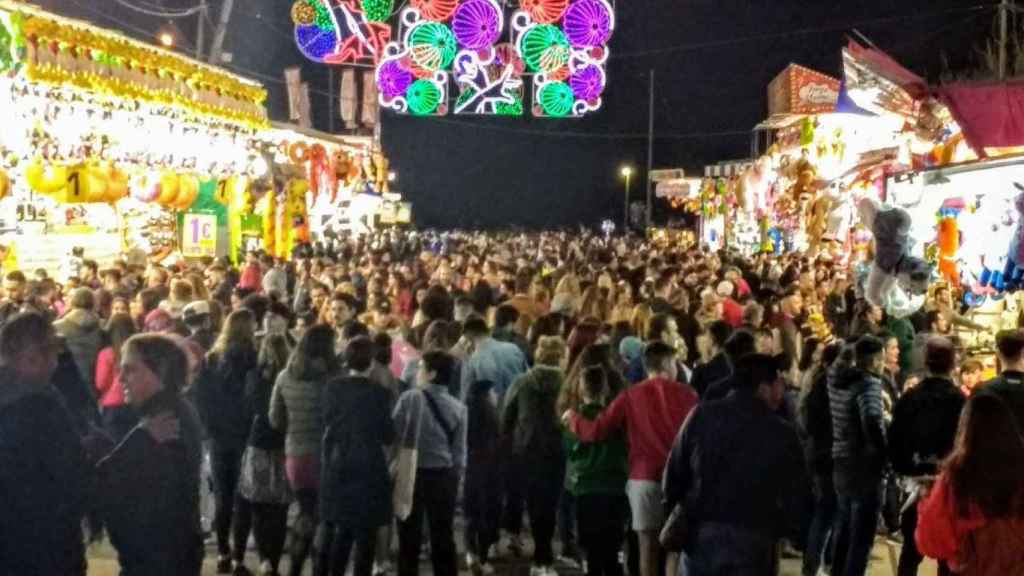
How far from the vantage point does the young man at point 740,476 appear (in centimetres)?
553

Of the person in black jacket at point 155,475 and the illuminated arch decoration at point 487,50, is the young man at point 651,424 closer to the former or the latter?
the person in black jacket at point 155,475

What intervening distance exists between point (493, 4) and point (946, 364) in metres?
21.5

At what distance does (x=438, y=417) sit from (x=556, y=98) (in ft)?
71.4

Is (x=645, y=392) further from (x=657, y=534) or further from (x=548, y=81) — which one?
(x=548, y=81)

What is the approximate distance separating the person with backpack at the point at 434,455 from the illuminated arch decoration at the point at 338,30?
844 inches

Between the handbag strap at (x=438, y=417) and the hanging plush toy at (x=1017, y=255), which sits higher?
the hanging plush toy at (x=1017, y=255)

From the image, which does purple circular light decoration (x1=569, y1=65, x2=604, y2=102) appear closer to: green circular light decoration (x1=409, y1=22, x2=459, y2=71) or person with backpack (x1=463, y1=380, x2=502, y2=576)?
green circular light decoration (x1=409, y1=22, x2=459, y2=71)

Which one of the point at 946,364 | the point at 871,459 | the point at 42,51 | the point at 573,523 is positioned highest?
the point at 42,51

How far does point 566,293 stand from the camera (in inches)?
476

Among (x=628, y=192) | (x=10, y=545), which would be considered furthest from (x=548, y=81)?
(x=628, y=192)

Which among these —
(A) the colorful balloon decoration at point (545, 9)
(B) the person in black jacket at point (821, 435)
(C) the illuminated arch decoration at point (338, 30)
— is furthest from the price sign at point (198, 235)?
(B) the person in black jacket at point (821, 435)

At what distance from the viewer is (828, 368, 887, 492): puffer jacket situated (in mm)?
7438

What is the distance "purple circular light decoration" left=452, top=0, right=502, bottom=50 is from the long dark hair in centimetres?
2358

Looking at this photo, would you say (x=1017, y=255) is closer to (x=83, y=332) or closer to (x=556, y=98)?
(x=83, y=332)
